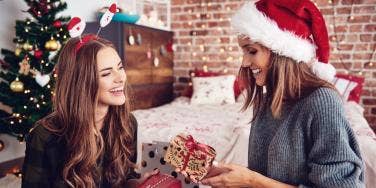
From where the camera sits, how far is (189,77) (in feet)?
15.8

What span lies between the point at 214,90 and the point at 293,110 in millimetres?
2931

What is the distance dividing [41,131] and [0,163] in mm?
1925

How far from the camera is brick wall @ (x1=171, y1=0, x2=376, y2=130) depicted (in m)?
3.87

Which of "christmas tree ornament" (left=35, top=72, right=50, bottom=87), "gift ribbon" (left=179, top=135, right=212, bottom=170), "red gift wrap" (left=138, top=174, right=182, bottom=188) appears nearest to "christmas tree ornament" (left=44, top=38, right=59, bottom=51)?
Result: "christmas tree ornament" (left=35, top=72, right=50, bottom=87)

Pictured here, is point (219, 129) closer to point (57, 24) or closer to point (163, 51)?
point (57, 24)

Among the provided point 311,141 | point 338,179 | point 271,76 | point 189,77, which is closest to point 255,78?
point 271,76

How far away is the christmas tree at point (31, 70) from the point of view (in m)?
2.47

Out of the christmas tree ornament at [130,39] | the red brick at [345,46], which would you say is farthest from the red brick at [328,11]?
the christmas tree ornament at [130,39]

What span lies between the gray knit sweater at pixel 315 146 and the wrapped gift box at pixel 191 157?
22cm

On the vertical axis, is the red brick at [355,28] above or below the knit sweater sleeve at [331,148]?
above

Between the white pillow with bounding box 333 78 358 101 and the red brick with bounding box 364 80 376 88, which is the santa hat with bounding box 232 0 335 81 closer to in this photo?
the white pillow with bounding box 333 78 358 101

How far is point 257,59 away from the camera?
123 centimetres

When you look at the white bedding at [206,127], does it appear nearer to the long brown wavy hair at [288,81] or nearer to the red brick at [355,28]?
the long brown wavy hair at [288,81]

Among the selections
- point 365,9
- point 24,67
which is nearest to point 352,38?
point 365,9
